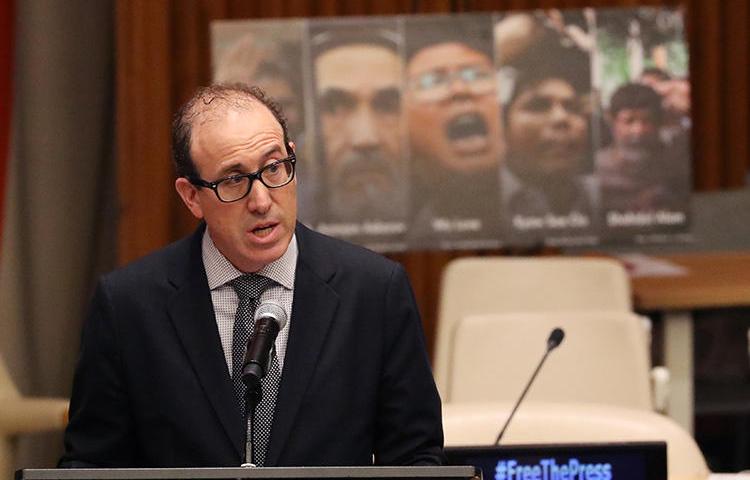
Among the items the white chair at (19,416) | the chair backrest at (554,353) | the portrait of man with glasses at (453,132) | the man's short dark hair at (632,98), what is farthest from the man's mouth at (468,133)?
the white chair at (19,416)

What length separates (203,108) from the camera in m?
2.52

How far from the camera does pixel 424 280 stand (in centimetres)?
642

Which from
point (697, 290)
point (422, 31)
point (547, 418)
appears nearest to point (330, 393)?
point (547, 418)

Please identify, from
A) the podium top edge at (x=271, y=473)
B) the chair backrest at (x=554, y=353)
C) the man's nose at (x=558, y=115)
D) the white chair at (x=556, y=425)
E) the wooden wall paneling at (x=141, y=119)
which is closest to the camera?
the podium top edge at (x=271, y=473)

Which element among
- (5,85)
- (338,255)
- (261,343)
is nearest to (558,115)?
(5,85)

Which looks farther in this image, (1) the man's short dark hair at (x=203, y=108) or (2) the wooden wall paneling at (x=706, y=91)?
(2) the wooden wall paneling at (x=706, y=91)

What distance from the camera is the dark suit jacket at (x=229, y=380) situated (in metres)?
2.52

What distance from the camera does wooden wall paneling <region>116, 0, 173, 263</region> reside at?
5.95 meters

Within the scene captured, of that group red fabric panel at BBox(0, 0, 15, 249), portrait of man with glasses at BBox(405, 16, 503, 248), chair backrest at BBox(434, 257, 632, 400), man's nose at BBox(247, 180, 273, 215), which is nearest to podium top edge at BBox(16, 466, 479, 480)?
man's nose at BBox(247, 180, 273, 215)

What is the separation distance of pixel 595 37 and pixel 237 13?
1585 millimetres

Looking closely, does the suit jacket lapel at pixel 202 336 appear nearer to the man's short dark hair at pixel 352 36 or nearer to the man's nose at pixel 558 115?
the man's short dark hair at pixel 352 36

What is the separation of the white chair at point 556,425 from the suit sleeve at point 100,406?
1.15 m

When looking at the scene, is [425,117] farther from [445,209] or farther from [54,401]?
[54,401]

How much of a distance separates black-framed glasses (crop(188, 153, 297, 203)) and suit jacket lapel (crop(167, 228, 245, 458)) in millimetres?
214
